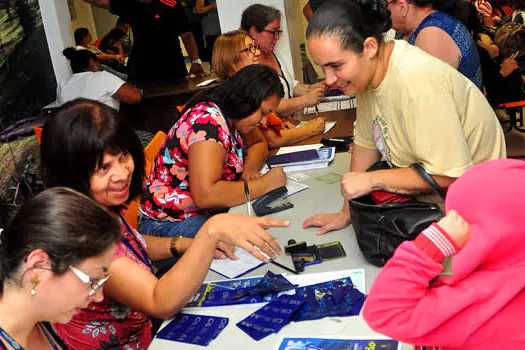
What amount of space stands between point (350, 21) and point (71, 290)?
43.8 inches

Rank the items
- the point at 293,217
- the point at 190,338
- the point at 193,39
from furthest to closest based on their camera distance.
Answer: the point at 193,39 → the point at 293,217 → the point at 190,338

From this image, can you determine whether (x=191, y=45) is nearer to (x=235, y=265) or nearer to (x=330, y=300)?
(x=235, y=265)

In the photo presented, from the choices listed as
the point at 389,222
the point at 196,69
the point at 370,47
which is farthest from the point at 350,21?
the point at 196,69

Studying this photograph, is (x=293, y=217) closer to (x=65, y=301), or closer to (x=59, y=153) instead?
(x=59, y=153)

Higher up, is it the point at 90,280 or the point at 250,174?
the point at 90,280

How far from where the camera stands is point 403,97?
171cm

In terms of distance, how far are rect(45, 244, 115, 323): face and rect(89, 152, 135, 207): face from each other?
A: 21.1 inches

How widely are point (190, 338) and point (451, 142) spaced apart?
95 cm

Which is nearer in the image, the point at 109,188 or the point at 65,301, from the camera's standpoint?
the point at 65,301

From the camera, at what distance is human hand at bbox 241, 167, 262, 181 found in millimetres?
2748

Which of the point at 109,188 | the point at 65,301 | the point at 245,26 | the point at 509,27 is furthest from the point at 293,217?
the point at 509,27

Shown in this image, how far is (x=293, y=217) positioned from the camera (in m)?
2.23

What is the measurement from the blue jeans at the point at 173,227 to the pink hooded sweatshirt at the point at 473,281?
151 cm

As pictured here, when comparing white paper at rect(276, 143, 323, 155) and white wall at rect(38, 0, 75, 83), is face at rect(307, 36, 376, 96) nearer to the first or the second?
white paper at rect(276, 143, 323, 155)
